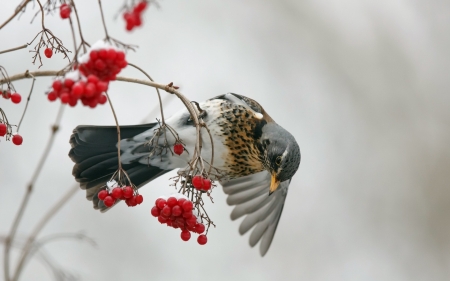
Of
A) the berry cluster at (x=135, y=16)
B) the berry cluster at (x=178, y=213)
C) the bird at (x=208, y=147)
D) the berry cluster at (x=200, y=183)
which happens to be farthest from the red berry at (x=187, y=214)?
the bird at (x=208, y=147)

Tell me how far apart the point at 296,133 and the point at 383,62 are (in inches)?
47.9

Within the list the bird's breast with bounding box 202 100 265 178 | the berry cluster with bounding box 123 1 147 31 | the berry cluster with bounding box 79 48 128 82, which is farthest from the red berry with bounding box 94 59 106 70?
the bird's breast with bounding box 202 100 265 178

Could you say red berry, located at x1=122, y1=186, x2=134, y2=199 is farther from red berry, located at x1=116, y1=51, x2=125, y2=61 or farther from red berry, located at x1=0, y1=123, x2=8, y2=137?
red berry, located at x1=116, y1=51, x2=125, y2=61

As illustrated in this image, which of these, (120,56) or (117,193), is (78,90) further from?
(117,193)

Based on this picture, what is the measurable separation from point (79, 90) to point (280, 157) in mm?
1590

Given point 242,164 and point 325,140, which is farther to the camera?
point 325,140

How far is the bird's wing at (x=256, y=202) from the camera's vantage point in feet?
12.3

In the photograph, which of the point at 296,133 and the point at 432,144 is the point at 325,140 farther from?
the point at 432,144

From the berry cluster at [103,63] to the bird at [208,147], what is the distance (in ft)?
4.21

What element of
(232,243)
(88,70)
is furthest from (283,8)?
(88,70)

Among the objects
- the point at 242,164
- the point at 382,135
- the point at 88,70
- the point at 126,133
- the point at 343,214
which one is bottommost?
the point at 343,214

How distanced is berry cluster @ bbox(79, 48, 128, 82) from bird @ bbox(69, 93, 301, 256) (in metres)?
1.28

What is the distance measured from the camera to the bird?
2.75 metres

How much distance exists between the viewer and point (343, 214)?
5.75m
